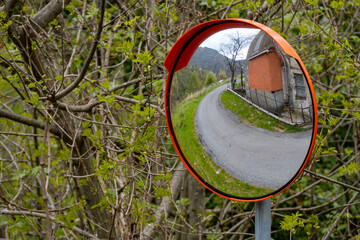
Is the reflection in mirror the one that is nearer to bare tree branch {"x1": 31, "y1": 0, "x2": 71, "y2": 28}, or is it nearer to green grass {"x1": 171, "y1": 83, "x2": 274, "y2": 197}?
green grass {"x1": 171, "y1": 83, "x2": 274, "y2": 197}

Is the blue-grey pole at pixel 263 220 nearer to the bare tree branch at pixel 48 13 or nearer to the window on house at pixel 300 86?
the window on house at pixel 300 86

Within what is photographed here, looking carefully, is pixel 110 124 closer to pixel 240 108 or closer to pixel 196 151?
pixel 196 151

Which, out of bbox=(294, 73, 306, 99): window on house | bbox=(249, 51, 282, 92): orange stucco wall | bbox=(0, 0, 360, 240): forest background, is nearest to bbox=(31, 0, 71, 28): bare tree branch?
bbox=(0, 0, 360, 240): forest background

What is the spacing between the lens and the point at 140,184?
2.65m

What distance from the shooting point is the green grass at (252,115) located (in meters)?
1.44

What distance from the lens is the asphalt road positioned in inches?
55.3

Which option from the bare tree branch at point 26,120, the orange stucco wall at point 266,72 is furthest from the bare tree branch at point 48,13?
the orange stucco wall at point 266,72

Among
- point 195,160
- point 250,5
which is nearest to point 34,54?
point 250,5

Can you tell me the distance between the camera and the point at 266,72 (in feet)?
4.73

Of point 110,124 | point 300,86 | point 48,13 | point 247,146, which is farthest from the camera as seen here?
point 48,13

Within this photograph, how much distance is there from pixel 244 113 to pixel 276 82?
18cm

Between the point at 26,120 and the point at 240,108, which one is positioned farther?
the point at 26,120

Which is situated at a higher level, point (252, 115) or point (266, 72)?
point (266, 72)

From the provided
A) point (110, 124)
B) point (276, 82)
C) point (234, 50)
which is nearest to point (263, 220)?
point (276, 82)
